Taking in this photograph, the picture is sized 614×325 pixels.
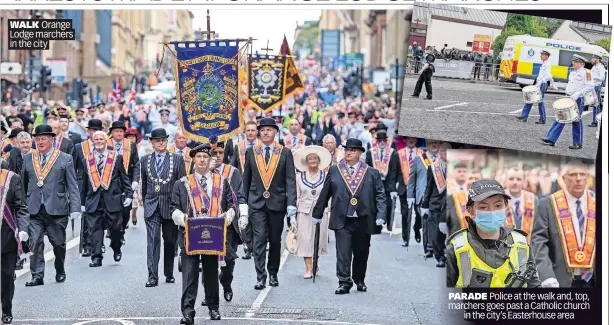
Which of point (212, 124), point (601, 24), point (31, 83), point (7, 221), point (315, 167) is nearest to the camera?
point (601, 24)

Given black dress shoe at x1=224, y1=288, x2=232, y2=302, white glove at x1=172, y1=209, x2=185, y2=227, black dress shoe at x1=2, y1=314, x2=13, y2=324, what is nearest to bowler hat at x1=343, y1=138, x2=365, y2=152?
black dress shoe at x1=224, y1=288, x2=232, y2=302

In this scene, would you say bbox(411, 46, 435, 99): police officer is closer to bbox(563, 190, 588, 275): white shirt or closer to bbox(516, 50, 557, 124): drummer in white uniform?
bbox(516, 50, 557, 124): drummer in white uniform

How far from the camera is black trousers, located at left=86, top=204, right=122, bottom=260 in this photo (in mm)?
18344

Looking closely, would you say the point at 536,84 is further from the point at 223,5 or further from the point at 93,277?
the point at 93,277

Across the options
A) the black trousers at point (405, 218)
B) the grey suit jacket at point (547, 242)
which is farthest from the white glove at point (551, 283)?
the black trousers at point (405, 218)

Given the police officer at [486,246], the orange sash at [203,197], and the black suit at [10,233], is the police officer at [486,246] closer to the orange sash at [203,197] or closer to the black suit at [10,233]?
the orange sash at [203,197]

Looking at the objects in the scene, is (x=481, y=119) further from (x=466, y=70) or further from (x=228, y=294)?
(x=228, y=294)

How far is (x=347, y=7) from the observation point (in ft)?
41.1

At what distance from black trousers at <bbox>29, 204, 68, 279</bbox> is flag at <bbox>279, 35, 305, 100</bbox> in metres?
3.77

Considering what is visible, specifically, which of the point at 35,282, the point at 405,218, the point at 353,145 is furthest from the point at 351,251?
the point at 405,218

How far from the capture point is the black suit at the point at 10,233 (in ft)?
43.9

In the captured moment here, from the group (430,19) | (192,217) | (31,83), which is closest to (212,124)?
(192,217)

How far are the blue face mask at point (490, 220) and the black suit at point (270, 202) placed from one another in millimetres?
6440

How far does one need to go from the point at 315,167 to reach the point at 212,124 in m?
2.04
